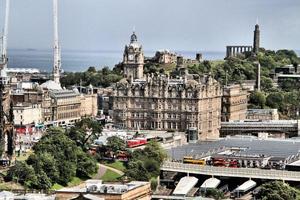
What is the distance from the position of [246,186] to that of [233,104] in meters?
46.3

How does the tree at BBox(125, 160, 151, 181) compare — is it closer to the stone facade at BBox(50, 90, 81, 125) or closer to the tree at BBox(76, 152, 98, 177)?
the tree at BBox(76, 152, 98, 177)

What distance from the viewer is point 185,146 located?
100m

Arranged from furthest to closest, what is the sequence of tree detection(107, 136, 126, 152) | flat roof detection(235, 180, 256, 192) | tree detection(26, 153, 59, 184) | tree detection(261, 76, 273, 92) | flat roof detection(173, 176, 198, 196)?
tree detection(261, 76, 273, 92)
tree detection(107, 136, 126, 152)
flat roof detection(235, 180, 256, 192)
flat roof detection(173, 176, 198, 196)
tree detection(26, 153, 59, 184)

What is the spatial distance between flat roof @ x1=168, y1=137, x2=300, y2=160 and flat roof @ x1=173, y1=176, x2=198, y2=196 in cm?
→ 981

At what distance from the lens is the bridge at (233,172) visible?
78.1m

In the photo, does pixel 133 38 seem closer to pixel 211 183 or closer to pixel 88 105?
pixel 88 105

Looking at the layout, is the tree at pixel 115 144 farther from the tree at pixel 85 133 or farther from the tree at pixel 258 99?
the tree at pixel 258 99

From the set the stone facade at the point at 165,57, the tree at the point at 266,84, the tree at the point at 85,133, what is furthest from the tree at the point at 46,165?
the stone facade at the point at 165,57

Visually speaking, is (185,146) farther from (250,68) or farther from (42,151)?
(250,68)

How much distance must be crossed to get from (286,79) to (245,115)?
3925cm

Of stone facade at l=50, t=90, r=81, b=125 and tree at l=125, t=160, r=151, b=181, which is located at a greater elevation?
stone facade at l=50, t=90, r=81, b=125

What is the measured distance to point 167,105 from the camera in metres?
109

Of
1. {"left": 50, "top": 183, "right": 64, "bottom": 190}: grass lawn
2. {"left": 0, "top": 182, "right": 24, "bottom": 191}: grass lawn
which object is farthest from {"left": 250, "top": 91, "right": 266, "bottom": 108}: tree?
{"left": 0, "top": 182, "right": 24, "bottom": 191}: grass lawn

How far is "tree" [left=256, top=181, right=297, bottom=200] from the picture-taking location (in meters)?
68.2
